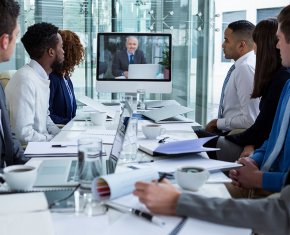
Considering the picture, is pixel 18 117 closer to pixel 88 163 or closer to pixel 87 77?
pixel 88 163

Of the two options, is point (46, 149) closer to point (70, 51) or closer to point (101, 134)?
point (101, 134)

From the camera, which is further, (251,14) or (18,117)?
(251,14)

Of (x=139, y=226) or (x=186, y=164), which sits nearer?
(x=139, y=226)

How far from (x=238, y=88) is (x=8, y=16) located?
1575 millimetres

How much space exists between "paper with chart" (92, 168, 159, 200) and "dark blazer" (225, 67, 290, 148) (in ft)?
3.68

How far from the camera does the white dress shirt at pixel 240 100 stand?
2.28 m

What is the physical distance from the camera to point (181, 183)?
3.17 ft

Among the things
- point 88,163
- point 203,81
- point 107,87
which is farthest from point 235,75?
point 203,81

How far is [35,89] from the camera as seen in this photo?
2061 millimetres

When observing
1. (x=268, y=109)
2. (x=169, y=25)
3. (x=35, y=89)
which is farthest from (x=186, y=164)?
(x=169, y=25)

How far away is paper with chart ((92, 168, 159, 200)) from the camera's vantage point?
87 centimetres

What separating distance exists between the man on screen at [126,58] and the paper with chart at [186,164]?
63.6 inches

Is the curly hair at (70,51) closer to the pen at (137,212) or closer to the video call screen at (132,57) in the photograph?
the video call screen at (132,57)

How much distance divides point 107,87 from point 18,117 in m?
0.98
